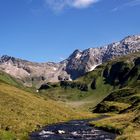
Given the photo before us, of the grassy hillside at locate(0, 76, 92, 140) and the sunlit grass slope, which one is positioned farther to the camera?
the sunlit grass slope

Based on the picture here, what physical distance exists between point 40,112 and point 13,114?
1884cm

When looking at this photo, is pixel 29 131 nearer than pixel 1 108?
Yes

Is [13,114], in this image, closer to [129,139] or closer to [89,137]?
[89,137]

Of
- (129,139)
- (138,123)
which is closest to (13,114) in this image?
(138,123)

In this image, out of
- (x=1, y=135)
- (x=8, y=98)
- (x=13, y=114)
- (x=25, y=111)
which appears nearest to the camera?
A: (x=1, y=135)

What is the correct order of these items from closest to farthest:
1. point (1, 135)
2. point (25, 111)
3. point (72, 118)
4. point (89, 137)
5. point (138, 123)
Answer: point (1, 135) → point (89, 137) → point (138, 123) → point (25, 111) → point (72, 118)

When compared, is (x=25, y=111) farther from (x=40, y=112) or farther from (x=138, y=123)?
(x=138, y=123)

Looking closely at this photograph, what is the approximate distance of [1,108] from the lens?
125688 millimetres

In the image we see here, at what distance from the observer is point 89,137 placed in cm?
9575

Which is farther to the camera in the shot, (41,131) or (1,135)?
(41,131)

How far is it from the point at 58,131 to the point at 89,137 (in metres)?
13.8

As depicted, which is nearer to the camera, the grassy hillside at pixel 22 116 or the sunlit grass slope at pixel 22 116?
the grassy hillside at pixel 22 116

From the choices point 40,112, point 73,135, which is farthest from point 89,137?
point 40,112

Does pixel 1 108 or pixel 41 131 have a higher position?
pixel 1 108
